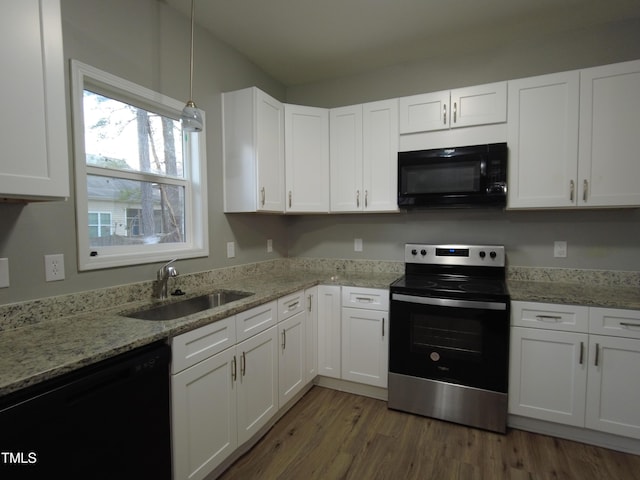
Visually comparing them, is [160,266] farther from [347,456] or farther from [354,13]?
[354,13]

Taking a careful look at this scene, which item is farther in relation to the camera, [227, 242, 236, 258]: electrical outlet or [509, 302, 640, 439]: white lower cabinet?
[227, 242, 236, 258]: electrical outlet

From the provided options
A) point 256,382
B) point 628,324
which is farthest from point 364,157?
point 628,324

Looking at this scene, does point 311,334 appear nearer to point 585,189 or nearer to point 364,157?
point 364,157

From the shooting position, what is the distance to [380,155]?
269 centimetres

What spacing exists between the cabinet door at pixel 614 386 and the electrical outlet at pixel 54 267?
9.39 ft

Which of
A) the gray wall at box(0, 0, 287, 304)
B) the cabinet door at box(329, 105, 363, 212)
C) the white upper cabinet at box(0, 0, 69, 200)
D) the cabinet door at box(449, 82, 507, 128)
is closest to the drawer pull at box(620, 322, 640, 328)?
the cabinet door at box(449, 82, 507, 128)

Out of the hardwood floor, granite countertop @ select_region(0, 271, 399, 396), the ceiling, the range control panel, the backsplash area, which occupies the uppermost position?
the ceiling

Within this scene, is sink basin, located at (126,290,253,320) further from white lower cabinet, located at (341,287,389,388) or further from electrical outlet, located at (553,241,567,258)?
electrical outlet, located at (553,241,567,258)

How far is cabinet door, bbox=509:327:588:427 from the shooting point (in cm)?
197

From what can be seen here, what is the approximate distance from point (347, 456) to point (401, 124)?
91.6 inches

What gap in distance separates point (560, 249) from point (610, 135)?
2.69 feet

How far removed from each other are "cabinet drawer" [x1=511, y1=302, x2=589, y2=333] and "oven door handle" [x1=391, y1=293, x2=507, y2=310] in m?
0.14

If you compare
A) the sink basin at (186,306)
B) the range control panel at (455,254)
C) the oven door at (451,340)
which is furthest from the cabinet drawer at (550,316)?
the sink basin at (186,306)

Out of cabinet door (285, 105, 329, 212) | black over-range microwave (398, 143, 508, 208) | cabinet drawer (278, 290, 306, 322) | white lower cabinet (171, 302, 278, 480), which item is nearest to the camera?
white lower cabinet (171, 302, 278, 480)
